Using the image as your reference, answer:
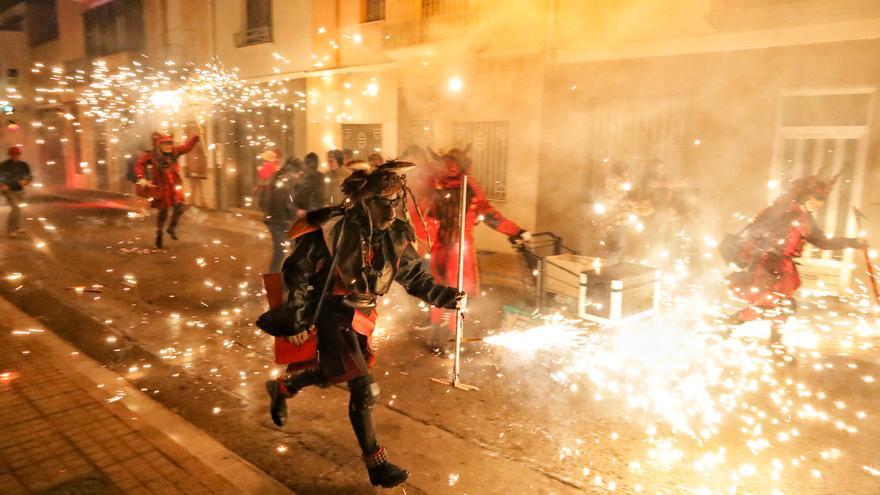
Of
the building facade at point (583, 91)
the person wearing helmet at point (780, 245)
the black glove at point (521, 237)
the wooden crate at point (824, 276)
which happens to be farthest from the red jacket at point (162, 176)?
the wooden crate at point (824, 276)

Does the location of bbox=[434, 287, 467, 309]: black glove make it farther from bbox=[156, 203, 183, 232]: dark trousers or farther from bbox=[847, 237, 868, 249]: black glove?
bbox=[156, 203, 183, 232]: dark trousers

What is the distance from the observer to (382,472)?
333 cm

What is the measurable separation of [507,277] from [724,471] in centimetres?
563

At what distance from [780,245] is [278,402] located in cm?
473

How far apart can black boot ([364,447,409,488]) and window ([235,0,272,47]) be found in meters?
14.9

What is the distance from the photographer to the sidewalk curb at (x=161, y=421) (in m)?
3.38

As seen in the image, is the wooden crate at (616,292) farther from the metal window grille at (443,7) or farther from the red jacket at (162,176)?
the red jacket at (162,176)

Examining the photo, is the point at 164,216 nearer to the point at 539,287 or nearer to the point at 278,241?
the point at 278,241

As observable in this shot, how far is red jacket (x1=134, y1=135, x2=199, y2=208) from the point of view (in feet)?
34.8

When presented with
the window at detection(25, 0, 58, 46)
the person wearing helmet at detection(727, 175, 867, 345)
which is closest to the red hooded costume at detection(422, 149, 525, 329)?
the person wearing helmet at detection(727, 175, 867, 345)

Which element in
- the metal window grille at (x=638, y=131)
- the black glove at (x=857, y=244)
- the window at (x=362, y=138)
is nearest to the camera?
the black glove at (x=857, y=244)

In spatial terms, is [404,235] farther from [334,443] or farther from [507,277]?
[507,277]

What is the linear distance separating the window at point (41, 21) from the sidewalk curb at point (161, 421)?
28.0 meters

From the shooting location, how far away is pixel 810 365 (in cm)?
Answer: 550
